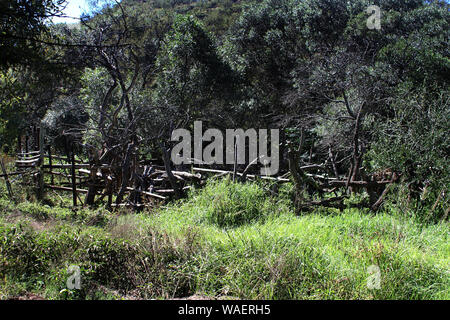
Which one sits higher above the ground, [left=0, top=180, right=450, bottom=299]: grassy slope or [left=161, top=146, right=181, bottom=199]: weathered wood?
[left=161, top=146, right=181, bottom=199]: weathered wood

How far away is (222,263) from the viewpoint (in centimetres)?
379

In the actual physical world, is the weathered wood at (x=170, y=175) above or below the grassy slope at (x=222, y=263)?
above

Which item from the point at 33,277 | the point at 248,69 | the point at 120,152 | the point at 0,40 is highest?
the point at 248,69

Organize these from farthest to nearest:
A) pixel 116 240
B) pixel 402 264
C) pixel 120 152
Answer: pixel 120 152 < pixel 116 240 < pixel 402 264

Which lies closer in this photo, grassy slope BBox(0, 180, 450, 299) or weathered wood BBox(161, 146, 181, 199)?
grassy slope BBox(0, 180, 450, 299)

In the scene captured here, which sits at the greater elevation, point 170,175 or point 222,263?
point 170,175

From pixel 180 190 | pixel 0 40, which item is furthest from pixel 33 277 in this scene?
pixel 180 190

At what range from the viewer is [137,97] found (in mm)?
12992

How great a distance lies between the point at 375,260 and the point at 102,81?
11344 millimetres

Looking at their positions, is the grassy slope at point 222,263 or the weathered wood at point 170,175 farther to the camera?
the weathered wood at point 170,175

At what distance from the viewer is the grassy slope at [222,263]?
343 cm

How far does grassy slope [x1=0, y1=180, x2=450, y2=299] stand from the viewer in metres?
3.43

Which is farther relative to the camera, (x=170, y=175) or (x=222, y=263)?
(x=170, y=175)

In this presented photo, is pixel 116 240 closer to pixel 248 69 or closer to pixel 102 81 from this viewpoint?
pixel 102 81
